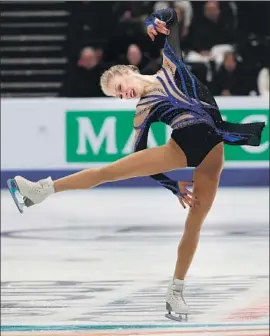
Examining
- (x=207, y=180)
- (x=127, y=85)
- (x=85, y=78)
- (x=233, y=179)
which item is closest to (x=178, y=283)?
(x=207, y=180)

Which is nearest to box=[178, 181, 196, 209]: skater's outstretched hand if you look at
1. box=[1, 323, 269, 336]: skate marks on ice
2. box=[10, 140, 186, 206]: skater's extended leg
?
box=[10, 140, 186, 206]: skater's extended leg

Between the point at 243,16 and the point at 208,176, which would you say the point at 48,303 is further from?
the point at 243,16

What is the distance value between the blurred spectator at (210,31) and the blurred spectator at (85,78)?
3.05ft

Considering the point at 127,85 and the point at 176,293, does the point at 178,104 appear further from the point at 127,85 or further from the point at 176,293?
the point at 176,293

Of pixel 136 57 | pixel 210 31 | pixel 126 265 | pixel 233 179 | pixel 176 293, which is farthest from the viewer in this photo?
pixel 233 179

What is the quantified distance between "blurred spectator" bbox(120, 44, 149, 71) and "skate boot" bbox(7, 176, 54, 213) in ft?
13.6

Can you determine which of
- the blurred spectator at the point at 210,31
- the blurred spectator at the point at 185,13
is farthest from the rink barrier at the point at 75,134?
the blurred spectator at the point at 185,13

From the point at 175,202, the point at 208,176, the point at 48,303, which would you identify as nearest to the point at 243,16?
the point at 175,202

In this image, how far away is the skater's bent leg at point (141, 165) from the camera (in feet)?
9.45

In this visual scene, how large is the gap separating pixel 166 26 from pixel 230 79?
242 inches

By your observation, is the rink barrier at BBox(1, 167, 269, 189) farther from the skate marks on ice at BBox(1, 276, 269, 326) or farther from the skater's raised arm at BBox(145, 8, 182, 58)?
the skater's raised arm at BBox(145, 8, 182, 58)

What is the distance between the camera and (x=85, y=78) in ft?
28.9

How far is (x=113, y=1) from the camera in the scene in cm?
951

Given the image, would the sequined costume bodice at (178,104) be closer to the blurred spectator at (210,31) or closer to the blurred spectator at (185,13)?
the blurred spectator at (185,13)
